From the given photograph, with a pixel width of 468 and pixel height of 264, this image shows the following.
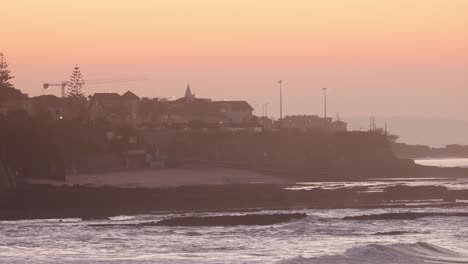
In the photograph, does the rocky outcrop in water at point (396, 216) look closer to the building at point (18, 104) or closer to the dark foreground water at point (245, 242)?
the dark foreground water at point (245, 242)

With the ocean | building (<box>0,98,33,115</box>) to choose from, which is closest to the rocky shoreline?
the ocean

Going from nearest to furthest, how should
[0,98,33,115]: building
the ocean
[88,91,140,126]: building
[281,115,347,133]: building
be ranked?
the ocean < [0,98,33,115]: building < [88,91,140,126]: building < [281,115,347,133]: building

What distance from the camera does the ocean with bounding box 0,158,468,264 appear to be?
33.9 metres

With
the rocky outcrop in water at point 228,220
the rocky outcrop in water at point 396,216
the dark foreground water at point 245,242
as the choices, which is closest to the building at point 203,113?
the rocky outcrop in water at point 396,216

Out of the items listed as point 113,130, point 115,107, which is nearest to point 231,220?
point 113,130

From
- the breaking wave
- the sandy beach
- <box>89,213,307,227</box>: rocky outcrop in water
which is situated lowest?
the breaking wave

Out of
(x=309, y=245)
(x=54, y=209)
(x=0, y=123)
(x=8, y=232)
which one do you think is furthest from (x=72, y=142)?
(x=309, y=245)

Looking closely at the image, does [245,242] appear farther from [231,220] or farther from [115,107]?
[115,107]

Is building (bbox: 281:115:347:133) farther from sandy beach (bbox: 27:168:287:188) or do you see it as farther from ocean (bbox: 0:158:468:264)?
ocean (bbox: 0:158:468:264)

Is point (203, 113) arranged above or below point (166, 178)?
above

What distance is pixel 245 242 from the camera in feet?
126

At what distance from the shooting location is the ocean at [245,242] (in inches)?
1335

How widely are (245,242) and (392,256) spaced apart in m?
5.82

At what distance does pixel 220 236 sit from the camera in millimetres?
40656
